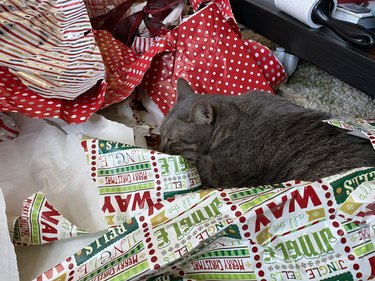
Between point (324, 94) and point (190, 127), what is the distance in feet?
1.53

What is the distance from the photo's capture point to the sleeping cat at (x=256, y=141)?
817mm

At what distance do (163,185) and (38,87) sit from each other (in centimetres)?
41

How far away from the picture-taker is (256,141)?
0.91 metres

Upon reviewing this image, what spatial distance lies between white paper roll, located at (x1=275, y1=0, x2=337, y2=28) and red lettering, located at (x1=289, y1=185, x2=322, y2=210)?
0.64 metres

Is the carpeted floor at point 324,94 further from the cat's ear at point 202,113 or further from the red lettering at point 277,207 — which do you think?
the red lettering at point 277,207

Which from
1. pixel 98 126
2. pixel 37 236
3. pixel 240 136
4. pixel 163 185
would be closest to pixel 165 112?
pixel 98 126

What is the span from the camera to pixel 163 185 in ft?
2.63

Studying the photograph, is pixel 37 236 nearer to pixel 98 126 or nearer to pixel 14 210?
pixel 14 210

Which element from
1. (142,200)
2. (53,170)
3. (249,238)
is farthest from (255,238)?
(53,170)

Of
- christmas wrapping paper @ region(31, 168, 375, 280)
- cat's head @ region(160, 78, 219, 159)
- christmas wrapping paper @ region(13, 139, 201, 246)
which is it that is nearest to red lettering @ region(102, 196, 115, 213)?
christmas wrapping paper @ region(13, 139, 201, 246)

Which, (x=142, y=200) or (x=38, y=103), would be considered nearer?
(x=142, y=200)

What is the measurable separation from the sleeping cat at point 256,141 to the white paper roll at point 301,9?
0.89 ft

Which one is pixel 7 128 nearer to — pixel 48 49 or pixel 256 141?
pixel 48 49

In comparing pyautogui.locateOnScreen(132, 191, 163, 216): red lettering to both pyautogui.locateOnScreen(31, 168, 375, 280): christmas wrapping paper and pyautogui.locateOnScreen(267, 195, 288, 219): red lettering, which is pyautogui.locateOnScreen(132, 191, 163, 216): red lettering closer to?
pyautogui.locateOnScreen(31, 168, 375, 280): christmas wrapping paper
